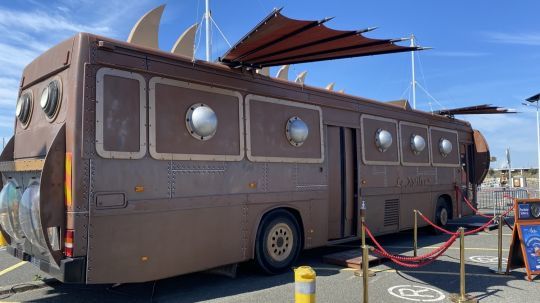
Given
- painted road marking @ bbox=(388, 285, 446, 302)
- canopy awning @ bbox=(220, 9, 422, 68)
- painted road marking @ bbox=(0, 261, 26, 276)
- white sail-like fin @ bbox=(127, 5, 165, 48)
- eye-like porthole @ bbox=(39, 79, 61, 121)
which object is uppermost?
white sail-like fin @ bbox=(127, 5, 165, 48)

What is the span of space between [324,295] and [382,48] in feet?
11.9

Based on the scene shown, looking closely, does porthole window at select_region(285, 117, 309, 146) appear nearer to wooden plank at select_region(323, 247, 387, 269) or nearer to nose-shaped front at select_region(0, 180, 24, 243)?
wooden plank at select_region(323, 247, 387, 269)

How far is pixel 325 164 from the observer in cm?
777

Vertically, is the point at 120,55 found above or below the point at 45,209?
above

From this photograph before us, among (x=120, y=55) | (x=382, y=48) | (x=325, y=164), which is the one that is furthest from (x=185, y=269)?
(x=382, y=48)

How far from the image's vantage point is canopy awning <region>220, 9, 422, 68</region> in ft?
18.0

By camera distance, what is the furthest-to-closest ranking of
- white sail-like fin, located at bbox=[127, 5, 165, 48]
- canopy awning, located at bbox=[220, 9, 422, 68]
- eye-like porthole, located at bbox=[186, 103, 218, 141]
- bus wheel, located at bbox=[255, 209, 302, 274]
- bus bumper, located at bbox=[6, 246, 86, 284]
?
bus wheel, located at bbox=[255, 209, 302, 274] → white sail-like fin, located at bbox=[127, 5, 165, 48] → eye-like porthole, located at bbox=[186, 103, 218, 141] → canopy awning, located at bbox=[220, 9, 422, 68] → bus bumper, located at bbox=[6, 246, 86, 284]

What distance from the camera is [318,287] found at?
245 inches

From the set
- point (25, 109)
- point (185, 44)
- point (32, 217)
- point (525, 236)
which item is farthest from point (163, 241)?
point (525, 236)

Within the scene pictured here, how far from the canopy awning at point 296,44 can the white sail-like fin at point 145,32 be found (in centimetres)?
103

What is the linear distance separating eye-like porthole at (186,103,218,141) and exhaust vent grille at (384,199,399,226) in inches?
192

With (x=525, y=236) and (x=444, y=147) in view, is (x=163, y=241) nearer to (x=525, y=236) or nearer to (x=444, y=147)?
(x=525, y=236)

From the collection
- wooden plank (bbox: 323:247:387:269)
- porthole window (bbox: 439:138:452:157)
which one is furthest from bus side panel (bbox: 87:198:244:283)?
porthole window (bbox: 439:138:452:157)

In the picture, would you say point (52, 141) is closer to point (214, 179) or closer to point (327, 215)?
point (214, 179)
